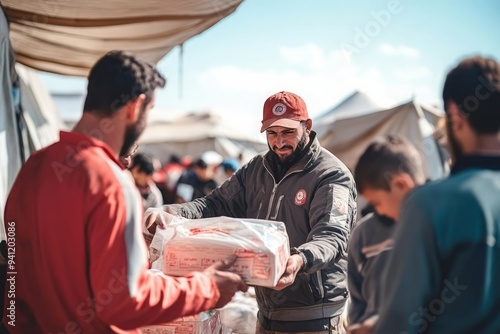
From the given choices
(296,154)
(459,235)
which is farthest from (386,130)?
(459,235)

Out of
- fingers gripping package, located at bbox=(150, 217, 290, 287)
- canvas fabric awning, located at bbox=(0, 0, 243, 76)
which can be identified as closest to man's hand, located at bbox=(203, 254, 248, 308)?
fingers gripping package, located at bbox=(150, 217, 290, 287)

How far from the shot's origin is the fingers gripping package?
2314mm

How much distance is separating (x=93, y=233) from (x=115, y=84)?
0.50 meters

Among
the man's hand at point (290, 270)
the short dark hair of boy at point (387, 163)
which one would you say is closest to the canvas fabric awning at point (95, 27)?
the man's hand at point (290, 270)

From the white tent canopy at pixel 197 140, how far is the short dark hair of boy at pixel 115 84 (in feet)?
46.5

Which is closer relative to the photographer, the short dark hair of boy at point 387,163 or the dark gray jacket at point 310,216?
the short dark hair of boy at point 387,163

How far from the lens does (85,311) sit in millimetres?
1808

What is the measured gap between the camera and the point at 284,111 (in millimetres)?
3076

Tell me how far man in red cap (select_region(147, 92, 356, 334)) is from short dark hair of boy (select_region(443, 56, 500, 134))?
4.06ft

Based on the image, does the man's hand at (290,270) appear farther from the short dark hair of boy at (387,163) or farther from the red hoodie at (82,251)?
the short dark hair of boy at (387,163)

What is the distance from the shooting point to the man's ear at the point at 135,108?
73.2 inches

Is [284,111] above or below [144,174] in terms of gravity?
above

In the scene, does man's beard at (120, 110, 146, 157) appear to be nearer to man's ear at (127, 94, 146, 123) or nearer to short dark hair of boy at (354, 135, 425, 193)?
man's ear at (127, 94, 146, 123)

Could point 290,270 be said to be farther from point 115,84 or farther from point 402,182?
point 115,84
